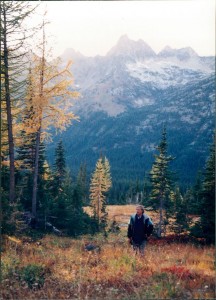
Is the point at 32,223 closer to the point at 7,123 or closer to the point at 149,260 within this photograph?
the point at 7,123

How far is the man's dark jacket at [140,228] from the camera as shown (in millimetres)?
10329

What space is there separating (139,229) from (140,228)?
5cm

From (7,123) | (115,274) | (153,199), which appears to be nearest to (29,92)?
(7,123)

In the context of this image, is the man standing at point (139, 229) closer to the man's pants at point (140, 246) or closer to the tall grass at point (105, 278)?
the man's pants at point (140, 246)

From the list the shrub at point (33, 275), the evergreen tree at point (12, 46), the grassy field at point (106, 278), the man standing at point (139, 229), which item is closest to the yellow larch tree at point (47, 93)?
the evergreen tree at point (12, 46)

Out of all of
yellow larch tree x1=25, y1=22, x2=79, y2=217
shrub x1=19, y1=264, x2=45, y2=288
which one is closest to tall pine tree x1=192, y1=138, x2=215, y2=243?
yellow larch tree x1=25, y1=22, x2=79, y2=217

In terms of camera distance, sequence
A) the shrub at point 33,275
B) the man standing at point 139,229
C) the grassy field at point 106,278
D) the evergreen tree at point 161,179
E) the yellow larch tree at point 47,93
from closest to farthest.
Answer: the grassy field at point 106,278, the shrub at point 33,275, the man standing at point 139,229, the yellow larch tree at point 47,93, the evergreen tree at point 161,179

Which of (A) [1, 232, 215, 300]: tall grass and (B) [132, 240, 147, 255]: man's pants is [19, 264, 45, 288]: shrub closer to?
(A) [1, 232, 215, 300]: tall grass

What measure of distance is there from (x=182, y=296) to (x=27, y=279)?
11.6ft

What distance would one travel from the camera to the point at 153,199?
1353 inches

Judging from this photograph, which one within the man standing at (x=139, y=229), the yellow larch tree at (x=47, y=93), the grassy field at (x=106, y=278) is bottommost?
the grassy field at (x=106, y=278)

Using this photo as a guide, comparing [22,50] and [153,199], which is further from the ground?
[22,50]

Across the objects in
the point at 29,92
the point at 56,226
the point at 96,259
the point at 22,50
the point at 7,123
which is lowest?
the point at 56,226

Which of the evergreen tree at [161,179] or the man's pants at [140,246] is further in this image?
the evergreen tree at [161,179]
